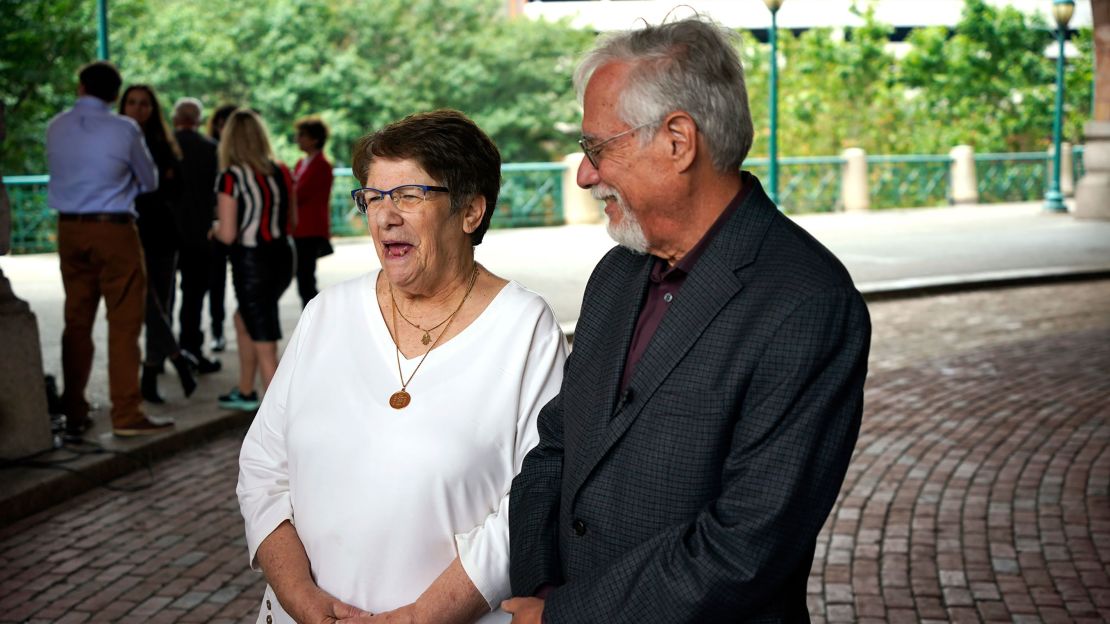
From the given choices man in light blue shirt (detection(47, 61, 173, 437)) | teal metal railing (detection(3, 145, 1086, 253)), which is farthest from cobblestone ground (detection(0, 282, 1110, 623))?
teal metal railing (detection(3, 145, 1086, 253))

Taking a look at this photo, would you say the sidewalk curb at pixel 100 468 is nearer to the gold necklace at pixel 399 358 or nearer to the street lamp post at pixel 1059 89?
the gold necklace at pixel 399 358

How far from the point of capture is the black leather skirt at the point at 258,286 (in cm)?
812

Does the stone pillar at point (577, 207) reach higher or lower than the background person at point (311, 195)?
lower

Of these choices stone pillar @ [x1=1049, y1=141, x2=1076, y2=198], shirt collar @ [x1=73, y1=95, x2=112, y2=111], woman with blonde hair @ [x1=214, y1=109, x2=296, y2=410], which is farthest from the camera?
stone pillar @ [x1=1049, y1=141, x2=1076, y2=198]

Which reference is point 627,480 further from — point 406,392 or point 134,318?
point 134,318

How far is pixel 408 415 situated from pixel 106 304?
5.25 meters

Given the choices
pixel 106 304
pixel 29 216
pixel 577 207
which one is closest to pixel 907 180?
pixel 577 207

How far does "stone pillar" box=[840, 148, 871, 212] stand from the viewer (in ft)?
93.2

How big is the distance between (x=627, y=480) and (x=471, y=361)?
0.57 m

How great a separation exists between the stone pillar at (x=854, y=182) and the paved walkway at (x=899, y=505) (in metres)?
16.5

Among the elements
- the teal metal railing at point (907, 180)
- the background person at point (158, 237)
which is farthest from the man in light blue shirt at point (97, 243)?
the teal metal railing at point (907, 180)

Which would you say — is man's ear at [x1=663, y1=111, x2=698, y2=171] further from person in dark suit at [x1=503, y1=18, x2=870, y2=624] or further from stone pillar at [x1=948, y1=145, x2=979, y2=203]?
stone pillar at [x1=948, y1=145, x2=979, y2=203]

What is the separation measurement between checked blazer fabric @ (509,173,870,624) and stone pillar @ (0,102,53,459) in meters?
5.00

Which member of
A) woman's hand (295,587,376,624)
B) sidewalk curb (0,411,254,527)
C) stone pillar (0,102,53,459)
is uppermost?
woman's hand (295,587,376,624)
